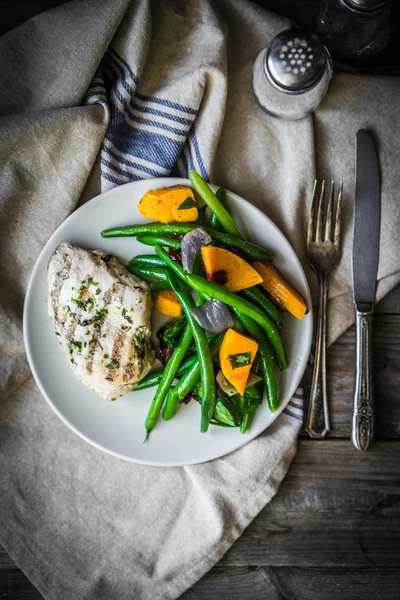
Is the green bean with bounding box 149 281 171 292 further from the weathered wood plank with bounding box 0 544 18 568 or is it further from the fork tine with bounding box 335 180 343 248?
the weathered wood plank with bounding box 0 544 18 568

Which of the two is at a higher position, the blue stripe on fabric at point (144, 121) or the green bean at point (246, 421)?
the blue stripe on fabric at point (144, 121)

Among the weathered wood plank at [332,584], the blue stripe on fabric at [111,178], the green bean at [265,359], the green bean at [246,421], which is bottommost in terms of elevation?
the weathered wood plank at [332,584]

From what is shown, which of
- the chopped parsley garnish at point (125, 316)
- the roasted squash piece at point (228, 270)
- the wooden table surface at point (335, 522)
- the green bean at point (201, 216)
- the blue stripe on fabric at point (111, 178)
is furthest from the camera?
the wooden table surface at point (335, 522)

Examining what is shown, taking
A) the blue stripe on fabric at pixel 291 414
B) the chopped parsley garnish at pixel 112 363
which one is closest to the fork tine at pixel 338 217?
the blue stripe on fabric at pixel 291 414

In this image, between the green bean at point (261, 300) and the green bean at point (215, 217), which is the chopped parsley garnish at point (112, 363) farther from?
the green bean at point (215, 217)

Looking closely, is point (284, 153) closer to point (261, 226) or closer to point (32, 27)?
point (261, 226)

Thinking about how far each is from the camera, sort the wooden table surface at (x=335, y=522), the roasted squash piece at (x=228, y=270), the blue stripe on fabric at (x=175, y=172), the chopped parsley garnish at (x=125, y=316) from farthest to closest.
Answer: the wooden table surface at (x=335, y=522)
the blue stripe on fabric at (x=175, y=172)
the chopped parsley garnish at (x=125, y=316)
the roasted squash piece at (x=228, y=270)

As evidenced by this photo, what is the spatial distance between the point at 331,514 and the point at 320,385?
778mm

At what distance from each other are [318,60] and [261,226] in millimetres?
837

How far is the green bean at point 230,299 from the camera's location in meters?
2.46

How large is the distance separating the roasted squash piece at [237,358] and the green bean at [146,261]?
522 mm

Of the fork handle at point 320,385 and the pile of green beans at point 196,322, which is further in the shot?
the fork handle at point 320,385

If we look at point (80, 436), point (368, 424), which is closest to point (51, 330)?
point (80, 436)

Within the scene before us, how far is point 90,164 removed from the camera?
2.75 meters
